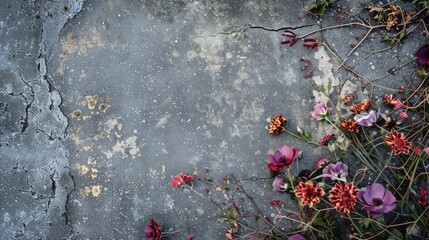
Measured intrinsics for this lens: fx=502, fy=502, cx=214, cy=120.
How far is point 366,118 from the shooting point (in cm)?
202

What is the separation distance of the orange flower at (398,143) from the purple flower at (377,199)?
157 millimetres

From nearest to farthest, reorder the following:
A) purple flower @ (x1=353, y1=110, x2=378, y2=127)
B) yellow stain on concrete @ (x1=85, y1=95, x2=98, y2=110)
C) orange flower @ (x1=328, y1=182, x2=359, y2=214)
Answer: orange flower @ (x1=328, y1=182, x2=359, y2=214) → purple flower @ (x1=353, y1=110, x2=378, y2=127) → yellow stain on concrete @ (x1=85, y1=95, x2=98, y2=110)

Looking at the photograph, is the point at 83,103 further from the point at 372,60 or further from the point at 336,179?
the point at 372,60

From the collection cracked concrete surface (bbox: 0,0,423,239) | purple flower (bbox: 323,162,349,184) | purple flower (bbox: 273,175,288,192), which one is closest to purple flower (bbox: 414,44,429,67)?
cracked concrete surface (bbox: 0,0,423,239)

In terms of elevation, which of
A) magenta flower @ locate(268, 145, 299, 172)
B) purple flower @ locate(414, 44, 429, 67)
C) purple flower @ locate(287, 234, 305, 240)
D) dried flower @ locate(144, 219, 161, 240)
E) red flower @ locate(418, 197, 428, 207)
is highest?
purple flower @ locate(414, 44, 429, 67)

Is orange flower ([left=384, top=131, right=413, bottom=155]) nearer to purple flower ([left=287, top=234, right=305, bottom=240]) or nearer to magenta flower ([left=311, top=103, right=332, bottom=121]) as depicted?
magenta flower ([left=311, top=103, right=332, bottom=121])

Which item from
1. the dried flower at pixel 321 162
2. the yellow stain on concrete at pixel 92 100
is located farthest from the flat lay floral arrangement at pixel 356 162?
the yellow stain on concrete at pixel 92 100

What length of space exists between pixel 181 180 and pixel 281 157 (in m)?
0.42

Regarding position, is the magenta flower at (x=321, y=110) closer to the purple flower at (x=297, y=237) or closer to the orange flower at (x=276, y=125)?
the orange flower at (x=276, y=125)

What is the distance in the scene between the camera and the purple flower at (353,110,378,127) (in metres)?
2.02

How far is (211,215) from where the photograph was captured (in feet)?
6.89

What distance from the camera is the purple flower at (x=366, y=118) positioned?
2.02 meters

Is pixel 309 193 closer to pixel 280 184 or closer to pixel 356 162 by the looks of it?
pixel 280 184

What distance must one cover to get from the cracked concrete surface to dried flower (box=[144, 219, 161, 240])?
0.09 meters
